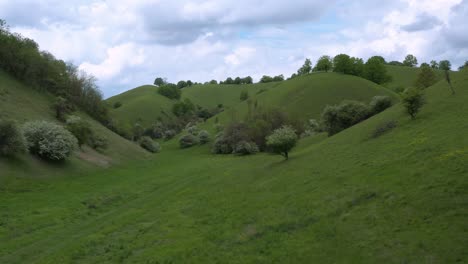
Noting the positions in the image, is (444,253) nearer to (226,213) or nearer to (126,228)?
(226,213)

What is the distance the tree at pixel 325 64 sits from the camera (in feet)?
462

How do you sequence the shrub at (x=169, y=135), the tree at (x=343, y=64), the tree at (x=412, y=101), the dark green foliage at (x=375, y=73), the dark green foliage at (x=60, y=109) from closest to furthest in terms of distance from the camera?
the tree at (x=412, y=101) < the dark green foliage at (x=60, y=109) < the tree at (x=343, y=64) < the dark green foliage at (x=375, y=73) < the shrub at (x=169, y=135)

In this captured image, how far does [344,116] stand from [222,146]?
1260 inches

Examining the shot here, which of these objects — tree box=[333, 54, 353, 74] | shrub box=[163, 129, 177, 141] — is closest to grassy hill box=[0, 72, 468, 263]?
tree box=[333, 54, 353, 74]

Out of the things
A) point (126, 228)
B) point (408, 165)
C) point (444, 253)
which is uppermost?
point (408, 165)

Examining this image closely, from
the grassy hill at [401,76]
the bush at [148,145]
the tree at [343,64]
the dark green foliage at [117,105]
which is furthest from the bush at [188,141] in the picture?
the grassy hill at [401,76]

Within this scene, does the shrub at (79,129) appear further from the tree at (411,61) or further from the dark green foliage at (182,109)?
the tree at (411,61)

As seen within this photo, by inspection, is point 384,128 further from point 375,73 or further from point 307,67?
point 307,67

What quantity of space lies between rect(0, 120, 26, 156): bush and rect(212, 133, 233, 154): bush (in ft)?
154

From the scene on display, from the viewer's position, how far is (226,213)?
71.8ft

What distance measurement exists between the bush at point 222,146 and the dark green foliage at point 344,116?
2729 centimetres

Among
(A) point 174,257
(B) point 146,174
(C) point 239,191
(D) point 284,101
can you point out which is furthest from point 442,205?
(D) point 284,101

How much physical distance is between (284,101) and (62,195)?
293ft

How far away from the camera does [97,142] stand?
59844mm
